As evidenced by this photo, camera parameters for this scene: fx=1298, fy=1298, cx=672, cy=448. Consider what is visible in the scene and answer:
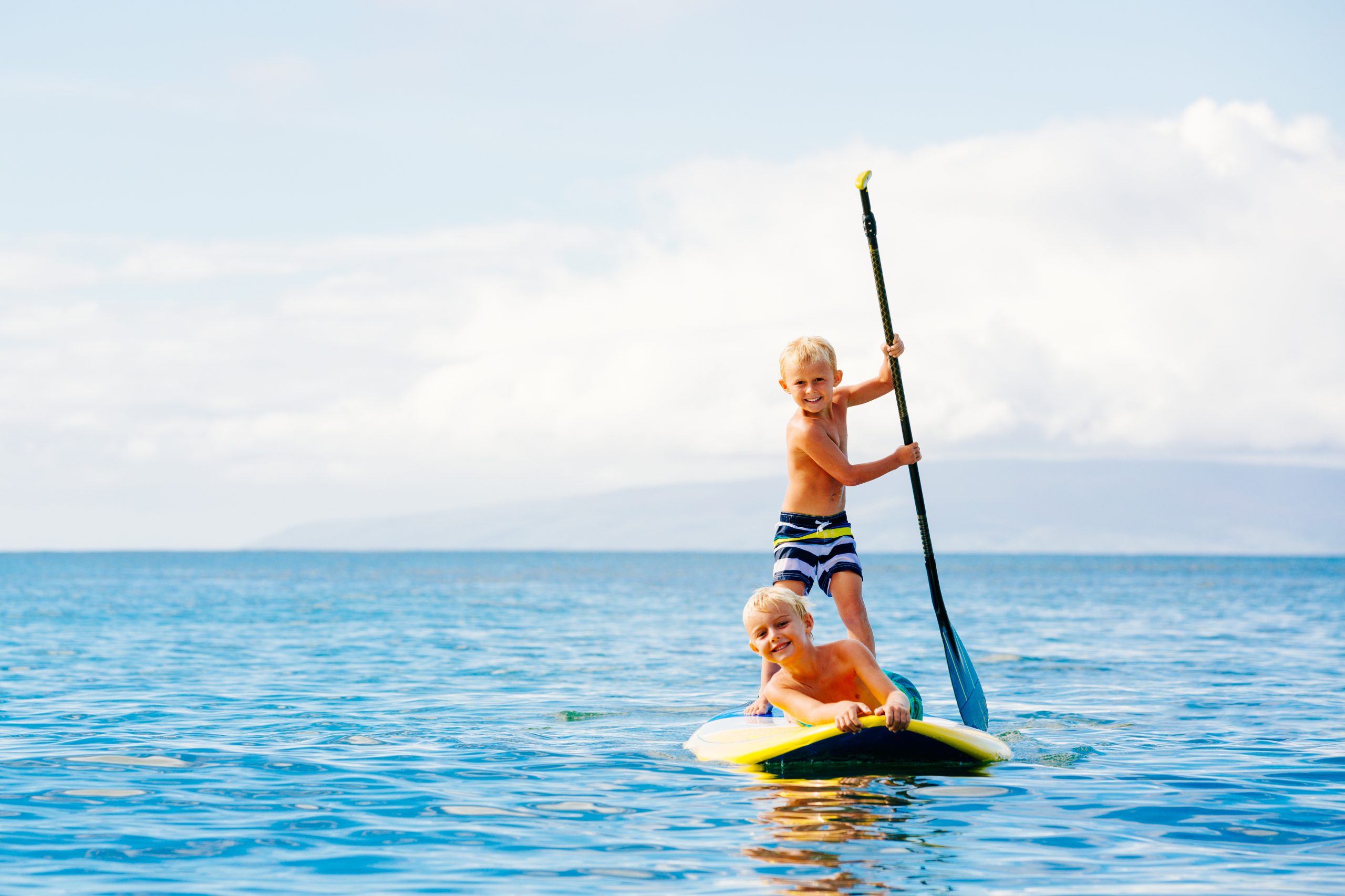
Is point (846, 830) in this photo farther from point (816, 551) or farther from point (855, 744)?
point (816, 551)

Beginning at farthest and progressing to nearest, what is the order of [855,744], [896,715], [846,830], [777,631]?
[777,631], [855,744], [896,715], [846,830]

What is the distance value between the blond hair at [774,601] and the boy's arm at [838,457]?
2.67ft

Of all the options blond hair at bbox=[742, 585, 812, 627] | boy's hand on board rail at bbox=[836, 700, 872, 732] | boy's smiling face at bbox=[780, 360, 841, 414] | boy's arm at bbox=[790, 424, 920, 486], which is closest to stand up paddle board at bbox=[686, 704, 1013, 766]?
boy's hand on board rail at bbox=[836, 700, 872, 732]

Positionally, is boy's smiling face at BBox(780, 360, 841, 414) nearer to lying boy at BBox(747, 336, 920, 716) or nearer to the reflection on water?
lying boy at BBox(747, 336, 920, 716)

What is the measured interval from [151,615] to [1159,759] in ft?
88.6

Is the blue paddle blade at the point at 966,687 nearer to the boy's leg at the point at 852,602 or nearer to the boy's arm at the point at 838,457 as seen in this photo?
the boy's leg at the point at 852,602

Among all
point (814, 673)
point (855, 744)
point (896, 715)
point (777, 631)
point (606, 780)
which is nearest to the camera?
point (896, 715)

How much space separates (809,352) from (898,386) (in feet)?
2.57

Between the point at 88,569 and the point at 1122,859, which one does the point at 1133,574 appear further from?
the point at 1122,859

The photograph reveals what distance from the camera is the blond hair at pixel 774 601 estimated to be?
752 cm

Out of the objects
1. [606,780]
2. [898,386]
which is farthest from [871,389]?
[606,780]

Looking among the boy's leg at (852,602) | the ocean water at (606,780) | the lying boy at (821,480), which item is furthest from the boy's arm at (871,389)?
the ocean water at (606,780)

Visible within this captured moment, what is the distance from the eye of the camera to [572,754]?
866 cm

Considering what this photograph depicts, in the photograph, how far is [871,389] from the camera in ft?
28.1
